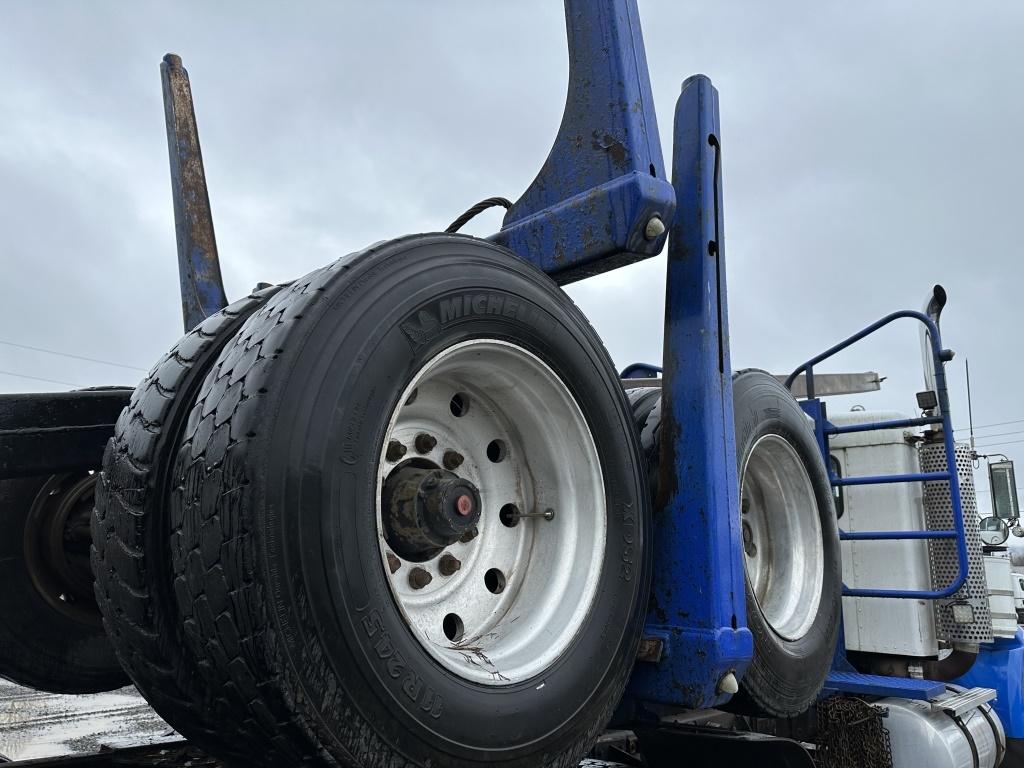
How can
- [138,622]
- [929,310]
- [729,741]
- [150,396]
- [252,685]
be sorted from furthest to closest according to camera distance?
[929,310], [729,741], [150,396], [138,622], [252,685]

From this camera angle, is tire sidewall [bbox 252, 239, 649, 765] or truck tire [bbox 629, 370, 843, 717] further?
truck tire [bbox 629, 370, 843, 717]

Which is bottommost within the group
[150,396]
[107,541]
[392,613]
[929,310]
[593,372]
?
[392,613]

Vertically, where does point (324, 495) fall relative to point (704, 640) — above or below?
above

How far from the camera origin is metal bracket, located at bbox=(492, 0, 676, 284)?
2.38 m

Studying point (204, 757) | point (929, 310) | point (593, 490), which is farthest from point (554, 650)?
point (929, 310)

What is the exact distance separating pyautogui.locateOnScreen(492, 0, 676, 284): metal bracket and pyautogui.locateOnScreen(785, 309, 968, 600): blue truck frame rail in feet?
7.13

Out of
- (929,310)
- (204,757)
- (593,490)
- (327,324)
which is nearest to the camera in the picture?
(327,324)

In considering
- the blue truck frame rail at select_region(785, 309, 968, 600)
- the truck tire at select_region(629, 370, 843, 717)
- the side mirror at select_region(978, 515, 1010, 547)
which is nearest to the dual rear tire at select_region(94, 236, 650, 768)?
the truck tire at select_region(629, 370, 843, 717)

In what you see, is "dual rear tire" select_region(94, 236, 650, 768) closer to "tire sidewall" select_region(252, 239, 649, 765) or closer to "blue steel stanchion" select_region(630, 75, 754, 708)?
"tire sidewall" select_region(252, 239, 649, 765)

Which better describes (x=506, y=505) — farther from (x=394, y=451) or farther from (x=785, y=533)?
(x=785, y=533)

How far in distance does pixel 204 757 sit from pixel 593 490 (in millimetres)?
1551

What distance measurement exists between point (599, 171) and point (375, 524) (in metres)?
1.24

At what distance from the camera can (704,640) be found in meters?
2.32

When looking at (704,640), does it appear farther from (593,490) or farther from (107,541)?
(107,541)
